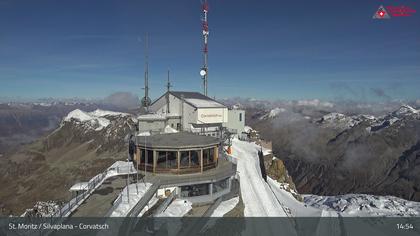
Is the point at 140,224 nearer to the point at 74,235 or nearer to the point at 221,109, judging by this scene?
the point at 74,235

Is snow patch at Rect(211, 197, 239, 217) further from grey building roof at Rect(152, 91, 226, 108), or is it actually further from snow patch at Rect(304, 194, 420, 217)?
grey building roof at Rect(152, 91, 226, 108)

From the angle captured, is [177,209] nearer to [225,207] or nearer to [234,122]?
[225,207]

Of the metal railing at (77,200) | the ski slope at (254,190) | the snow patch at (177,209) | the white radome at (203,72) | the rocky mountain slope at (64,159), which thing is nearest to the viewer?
the metal railing at (77,200)

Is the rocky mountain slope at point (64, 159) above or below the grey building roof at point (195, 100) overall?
below

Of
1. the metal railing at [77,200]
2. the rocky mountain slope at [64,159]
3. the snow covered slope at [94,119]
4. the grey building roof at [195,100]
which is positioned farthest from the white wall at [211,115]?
the snow covered slope at [94,119]

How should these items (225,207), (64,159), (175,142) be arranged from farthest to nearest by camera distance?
(64,159) < (175,142) < (225,207)

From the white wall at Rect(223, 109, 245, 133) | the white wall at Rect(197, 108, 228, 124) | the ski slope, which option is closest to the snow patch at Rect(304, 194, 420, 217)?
the ski slope

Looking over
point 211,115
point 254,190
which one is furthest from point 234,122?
point 254,190

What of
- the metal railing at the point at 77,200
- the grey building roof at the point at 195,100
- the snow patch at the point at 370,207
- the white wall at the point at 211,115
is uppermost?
the grey building roof at the point at 195,100

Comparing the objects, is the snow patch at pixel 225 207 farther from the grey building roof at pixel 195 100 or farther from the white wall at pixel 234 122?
the white wall at pixel 234 122
